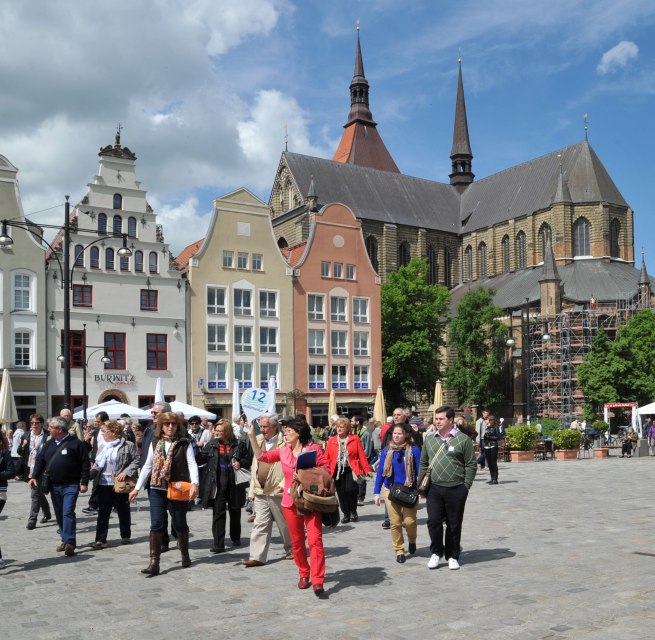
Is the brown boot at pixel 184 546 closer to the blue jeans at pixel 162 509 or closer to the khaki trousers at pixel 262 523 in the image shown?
the blue jeans at pixel 162 509

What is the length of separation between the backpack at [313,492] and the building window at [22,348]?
31.0 m

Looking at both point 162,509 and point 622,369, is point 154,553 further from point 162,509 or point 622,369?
point 622,369

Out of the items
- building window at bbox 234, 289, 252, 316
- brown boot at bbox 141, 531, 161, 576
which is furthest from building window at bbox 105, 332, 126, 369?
brown boot at bbox 141, 531, 161, 576

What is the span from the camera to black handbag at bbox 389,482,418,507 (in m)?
9.23

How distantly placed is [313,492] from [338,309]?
38.3 m

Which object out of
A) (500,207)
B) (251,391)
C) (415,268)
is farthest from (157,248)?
(500,207)

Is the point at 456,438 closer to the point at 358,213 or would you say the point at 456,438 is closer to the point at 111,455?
the point at 111,455

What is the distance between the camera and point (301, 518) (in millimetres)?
8000

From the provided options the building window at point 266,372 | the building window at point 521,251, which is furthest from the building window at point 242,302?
the building window at point 521,251

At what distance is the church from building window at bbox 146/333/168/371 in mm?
27806

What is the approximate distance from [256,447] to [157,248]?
31.5 metres

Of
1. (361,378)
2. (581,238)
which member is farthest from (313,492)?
(581,238)

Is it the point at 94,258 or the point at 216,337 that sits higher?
the point at 94,258

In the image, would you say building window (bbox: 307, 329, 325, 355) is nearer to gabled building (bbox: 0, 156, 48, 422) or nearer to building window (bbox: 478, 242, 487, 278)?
gabled building (bbox: 0, 156, 48, 422)
